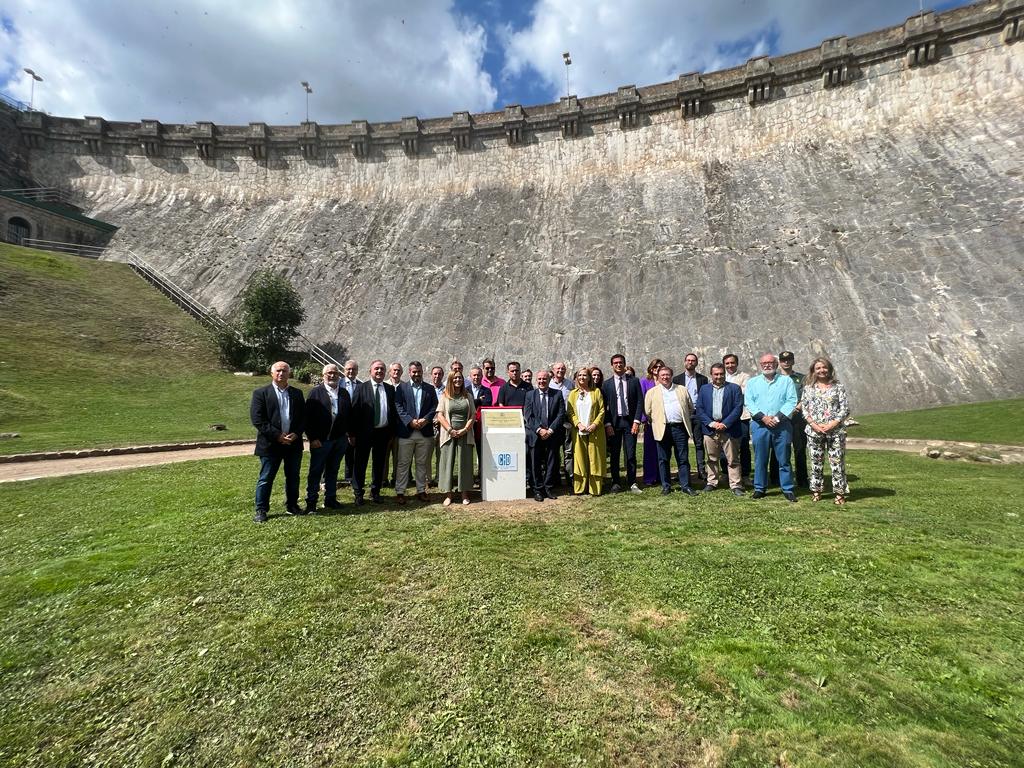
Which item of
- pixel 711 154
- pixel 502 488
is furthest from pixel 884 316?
pixel 502 488

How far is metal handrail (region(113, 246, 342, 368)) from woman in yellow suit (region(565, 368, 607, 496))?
20.8 metres

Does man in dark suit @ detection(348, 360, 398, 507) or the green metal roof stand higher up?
the green metal roof

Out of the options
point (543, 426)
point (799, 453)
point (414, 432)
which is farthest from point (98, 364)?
point (799, 453)

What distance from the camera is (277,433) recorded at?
6469 mm

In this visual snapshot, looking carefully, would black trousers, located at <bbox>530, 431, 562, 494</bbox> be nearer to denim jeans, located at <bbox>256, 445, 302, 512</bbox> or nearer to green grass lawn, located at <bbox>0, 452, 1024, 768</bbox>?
green grass lawn, located at <bbox>0, 452, 1024, 768</bbox>

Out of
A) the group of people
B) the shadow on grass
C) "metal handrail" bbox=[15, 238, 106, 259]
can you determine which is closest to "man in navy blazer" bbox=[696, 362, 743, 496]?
the group of people

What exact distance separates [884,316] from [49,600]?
26.1 m

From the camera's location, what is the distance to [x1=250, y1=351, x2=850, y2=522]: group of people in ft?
23.2

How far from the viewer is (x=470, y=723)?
2623 millimetres

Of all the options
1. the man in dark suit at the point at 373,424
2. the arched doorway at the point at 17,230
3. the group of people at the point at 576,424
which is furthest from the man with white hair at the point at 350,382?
the arched doorway at the point at 17,230

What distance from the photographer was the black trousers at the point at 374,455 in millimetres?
7664

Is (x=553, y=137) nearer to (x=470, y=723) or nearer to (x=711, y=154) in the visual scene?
(x=711, y=154)

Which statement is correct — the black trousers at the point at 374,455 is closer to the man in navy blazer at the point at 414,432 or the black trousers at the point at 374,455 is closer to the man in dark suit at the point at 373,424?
the man in dark suit at the point at 373,424

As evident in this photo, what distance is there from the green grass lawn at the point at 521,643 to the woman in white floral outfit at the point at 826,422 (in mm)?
963
